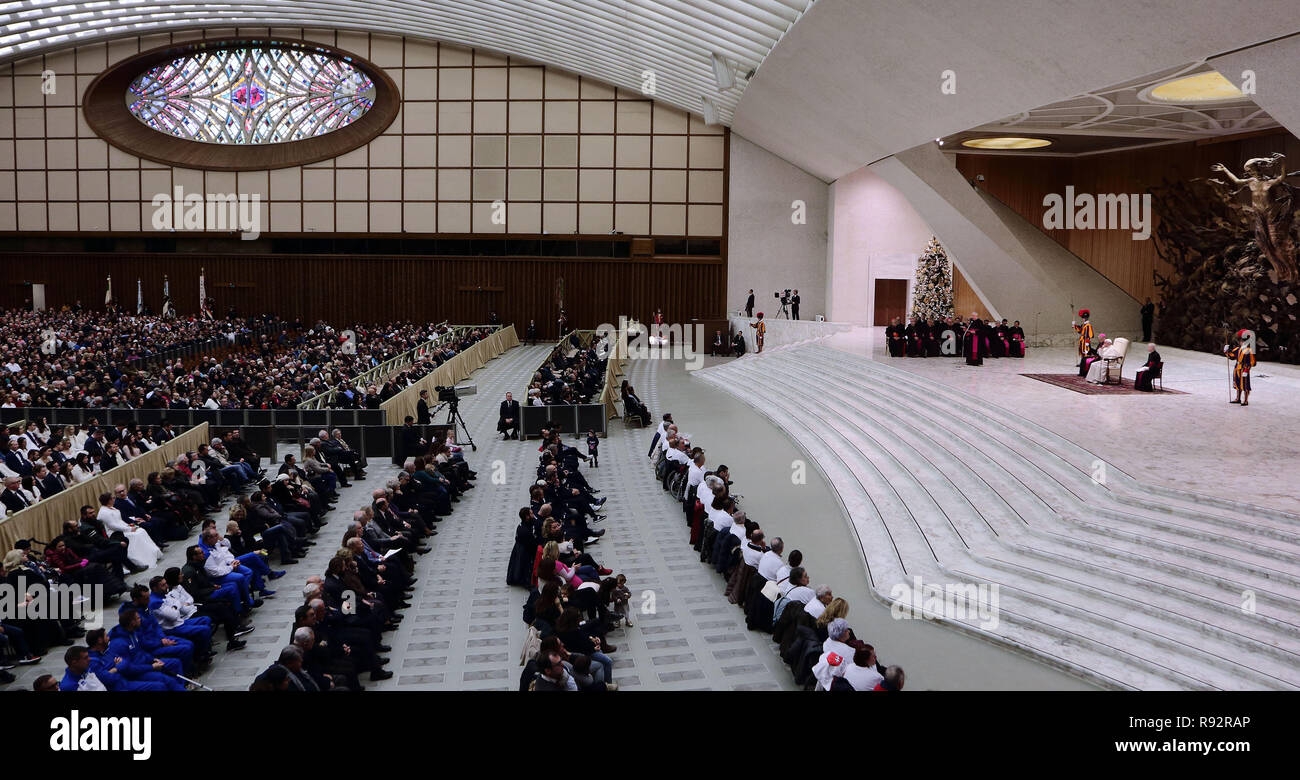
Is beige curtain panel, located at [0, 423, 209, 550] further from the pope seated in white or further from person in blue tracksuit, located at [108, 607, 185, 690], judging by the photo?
the pope seated in white

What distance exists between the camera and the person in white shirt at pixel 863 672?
18.1ft

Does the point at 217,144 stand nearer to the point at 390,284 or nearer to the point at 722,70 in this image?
the point at 390,284

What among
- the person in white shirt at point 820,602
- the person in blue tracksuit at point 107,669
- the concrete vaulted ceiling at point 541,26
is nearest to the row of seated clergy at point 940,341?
the concrete vaulted ceiling at point 541,26

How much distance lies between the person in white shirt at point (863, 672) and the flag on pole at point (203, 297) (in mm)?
29550

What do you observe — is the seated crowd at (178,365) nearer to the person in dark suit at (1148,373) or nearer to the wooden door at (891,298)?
the person in dark suit at (1148,373)

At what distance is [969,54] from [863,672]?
10.3 metres

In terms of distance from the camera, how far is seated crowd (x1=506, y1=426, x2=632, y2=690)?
19.1 ft

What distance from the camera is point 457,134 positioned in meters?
30.4

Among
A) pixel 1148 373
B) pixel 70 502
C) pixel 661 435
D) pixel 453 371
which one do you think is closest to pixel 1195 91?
pixel 1148 373

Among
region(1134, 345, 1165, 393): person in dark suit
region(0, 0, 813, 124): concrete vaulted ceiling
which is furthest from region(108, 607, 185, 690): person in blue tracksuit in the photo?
region(0, 0, 813, 124): concrete vaulted ceiling

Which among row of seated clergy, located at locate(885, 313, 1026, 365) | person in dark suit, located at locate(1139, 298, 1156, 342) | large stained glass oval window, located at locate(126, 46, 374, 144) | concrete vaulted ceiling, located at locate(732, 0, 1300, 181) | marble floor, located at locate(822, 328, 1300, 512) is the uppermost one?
large stained glass oval window, located at locate(126, 46, 374, 144)

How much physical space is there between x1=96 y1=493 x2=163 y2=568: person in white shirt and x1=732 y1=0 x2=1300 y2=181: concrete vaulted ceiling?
11.3 metres

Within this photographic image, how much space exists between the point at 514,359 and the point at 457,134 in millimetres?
8997
